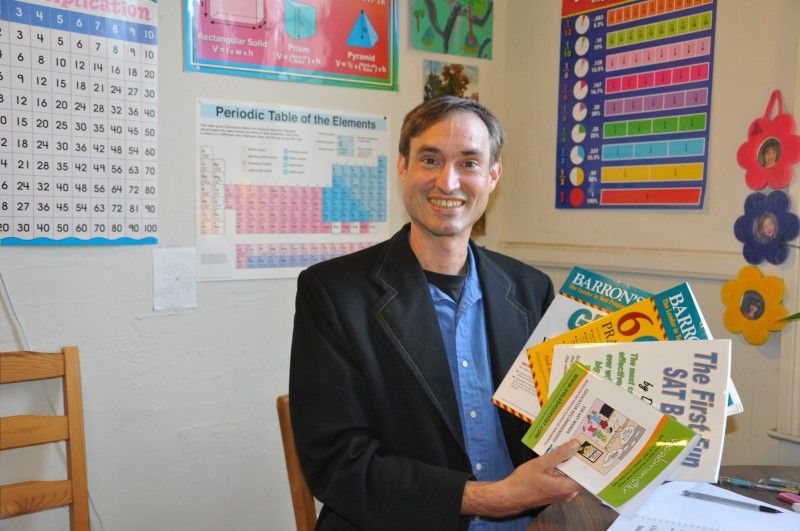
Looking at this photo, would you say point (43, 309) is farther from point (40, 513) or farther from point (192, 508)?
point (192, 508)

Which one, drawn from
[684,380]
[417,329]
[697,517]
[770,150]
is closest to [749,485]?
[697,517]

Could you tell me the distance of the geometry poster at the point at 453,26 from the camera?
2404mm

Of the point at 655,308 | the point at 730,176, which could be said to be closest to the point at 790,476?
the point at 655,308

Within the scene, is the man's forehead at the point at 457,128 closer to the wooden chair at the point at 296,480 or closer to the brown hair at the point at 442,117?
the brown hair at the point at 442,117

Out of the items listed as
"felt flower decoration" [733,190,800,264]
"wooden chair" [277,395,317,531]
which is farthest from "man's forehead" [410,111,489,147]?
"felt flower decoration" [733,190,800,264]

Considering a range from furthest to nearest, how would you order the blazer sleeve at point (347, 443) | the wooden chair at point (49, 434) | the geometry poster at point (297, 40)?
the geometry poster at point (297, 40)
the wooden chair at point (49, 434)
the blazer sleeve at point (347, 443)

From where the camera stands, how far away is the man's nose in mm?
1408

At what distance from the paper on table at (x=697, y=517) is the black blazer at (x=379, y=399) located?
0.29 metres

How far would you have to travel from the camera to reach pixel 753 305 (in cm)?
184

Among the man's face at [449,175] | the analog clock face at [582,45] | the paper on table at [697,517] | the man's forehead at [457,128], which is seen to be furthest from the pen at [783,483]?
the analog clock face at [582,45]

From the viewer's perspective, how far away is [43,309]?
1756 millimetres

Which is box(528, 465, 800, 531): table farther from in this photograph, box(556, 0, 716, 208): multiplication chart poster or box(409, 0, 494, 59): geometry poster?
box(409, 0, 494, 59): geometry poster

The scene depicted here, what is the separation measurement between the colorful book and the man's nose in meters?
0.39

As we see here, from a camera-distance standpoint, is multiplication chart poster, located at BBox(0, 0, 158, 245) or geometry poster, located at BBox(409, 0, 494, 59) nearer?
multiplication chart poster, located at BBox(0, 0, 158, 245)
